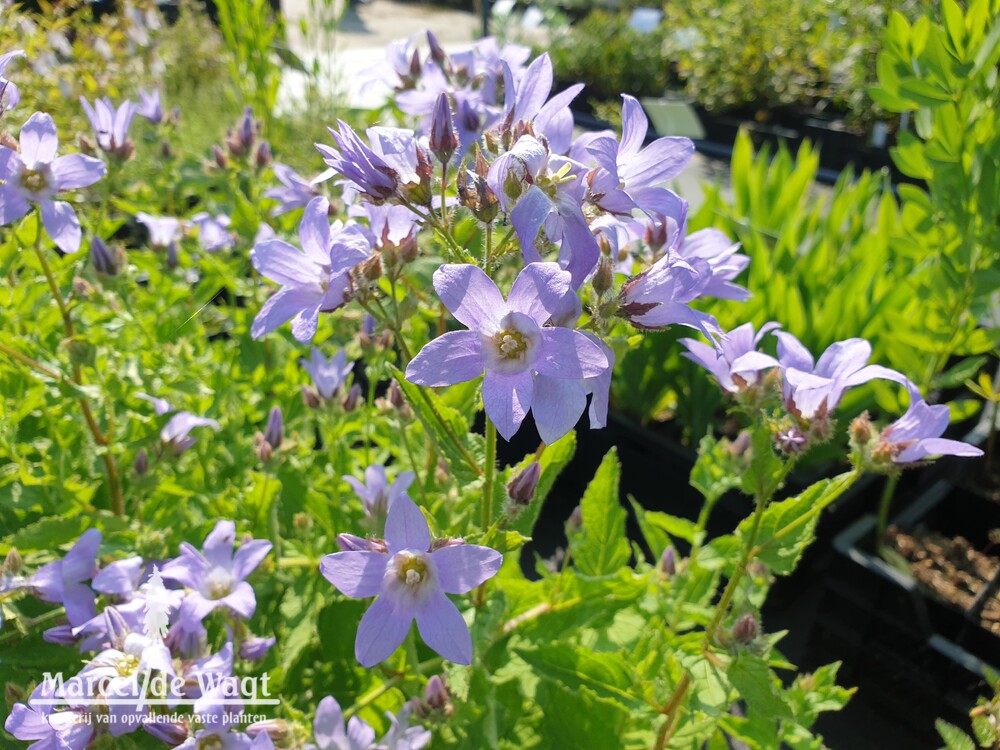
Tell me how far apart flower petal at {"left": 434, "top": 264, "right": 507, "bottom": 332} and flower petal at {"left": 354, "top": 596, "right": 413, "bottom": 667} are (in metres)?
0.31

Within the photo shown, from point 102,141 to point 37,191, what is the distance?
1.23 feet

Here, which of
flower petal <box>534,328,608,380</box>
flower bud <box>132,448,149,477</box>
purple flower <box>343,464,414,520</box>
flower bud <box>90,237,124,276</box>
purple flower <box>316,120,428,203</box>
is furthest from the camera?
flower bud <box>90,237,124,276</box>

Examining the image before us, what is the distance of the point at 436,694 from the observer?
1.13m

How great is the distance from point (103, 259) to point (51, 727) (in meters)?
0.93

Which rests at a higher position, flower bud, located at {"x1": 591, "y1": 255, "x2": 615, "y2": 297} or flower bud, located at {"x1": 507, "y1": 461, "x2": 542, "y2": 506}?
flower bud, located at {"x1": 591, "y1": 255, "x2": 615, "y2": 297}

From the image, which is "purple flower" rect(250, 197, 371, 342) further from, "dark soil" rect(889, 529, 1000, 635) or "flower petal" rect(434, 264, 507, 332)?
"dark soil" rect(889, 529, 1000, 635)

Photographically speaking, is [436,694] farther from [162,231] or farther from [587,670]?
[162,231]

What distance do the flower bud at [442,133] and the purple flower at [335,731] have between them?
74cm

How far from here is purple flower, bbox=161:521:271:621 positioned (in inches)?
44.3

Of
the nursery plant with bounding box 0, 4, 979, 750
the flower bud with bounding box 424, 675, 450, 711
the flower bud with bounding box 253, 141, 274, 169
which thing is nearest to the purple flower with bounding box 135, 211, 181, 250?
the nursery plant with bounding box 0, 4, 979, 750

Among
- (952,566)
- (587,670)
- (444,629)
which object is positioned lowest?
(952,566)

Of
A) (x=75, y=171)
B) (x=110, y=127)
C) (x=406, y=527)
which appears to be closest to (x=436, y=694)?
(x=406, y=527)

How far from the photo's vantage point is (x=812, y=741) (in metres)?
1.34

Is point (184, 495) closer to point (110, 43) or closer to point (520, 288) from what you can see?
point (520, 288)
